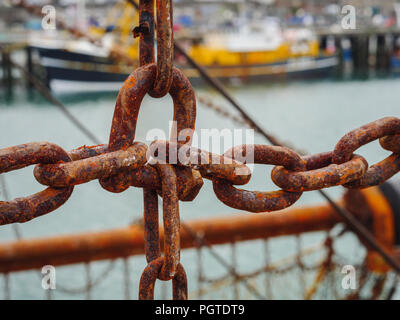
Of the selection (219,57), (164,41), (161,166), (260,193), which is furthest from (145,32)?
(219,57)

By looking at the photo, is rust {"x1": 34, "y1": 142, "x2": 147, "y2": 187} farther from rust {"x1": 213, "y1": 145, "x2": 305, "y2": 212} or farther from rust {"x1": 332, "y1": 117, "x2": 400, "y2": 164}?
rust {"x1": 332, "y1": 117, "x2": 400, "y2": 164}

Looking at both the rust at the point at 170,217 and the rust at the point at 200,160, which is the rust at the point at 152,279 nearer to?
the rust at the point at 170,217

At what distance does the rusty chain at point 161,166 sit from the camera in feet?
2.24

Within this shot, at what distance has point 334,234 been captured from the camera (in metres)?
2.96

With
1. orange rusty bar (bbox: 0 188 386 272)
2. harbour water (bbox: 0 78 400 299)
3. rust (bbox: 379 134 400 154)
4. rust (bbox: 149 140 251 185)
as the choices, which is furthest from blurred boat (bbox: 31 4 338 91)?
rust (bbox: 149 140 251 185)

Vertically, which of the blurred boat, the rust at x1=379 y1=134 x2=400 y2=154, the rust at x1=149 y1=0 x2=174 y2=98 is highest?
the blurred boat

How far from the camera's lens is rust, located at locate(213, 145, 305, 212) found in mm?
772

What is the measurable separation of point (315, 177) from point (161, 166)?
0.25 metres

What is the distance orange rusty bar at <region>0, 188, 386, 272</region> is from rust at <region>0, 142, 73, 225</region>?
1767 mm

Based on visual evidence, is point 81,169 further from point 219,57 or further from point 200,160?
point 219,57

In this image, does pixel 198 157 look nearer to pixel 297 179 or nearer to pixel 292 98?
pixel 297 179

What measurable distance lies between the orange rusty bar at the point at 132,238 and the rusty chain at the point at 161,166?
1700mm

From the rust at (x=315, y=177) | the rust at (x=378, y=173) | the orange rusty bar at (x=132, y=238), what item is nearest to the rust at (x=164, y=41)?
the rust at (x=315, y=177)

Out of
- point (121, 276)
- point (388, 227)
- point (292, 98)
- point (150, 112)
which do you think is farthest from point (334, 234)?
point (292, 98)
